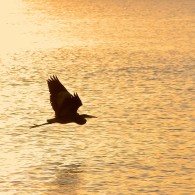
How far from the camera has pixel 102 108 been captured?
31062 millimetres

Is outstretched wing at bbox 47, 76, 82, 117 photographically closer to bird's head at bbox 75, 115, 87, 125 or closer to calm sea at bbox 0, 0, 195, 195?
bird's head at bbox 75, 115, 87, 125

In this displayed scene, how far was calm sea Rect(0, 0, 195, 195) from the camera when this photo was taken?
22.3m

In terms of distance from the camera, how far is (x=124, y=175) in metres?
22.5

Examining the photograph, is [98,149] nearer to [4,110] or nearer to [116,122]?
[116,122]

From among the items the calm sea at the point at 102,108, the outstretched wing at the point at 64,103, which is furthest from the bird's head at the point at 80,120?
the calm sea at the point at 102,108

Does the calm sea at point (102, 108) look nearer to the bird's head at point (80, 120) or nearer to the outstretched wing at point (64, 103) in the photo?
the bird's head at point (80, 120)

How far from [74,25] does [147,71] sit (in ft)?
71.6

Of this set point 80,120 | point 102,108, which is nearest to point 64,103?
point 80,120

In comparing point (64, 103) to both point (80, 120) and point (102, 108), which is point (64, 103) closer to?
point (80, 120)

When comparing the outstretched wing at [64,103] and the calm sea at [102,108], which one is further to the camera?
the outstretched wing at [64,103]

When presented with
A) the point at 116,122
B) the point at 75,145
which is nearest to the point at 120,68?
the point at 116,122

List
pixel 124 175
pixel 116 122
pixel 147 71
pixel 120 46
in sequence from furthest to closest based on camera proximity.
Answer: pixel 120 46, pixel 147 71, pixel 116 122, pixel 124 175

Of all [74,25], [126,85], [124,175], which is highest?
[74,25]

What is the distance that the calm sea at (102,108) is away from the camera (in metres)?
22.3
